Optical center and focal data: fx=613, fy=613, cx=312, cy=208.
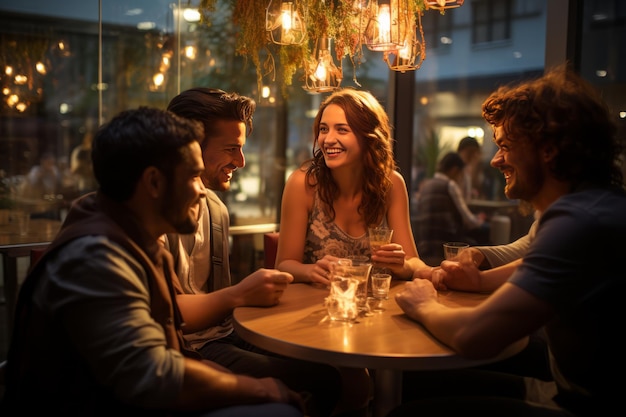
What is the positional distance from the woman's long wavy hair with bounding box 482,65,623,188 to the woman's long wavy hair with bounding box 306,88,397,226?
1.16m

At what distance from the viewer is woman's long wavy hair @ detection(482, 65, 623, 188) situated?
1714 mm

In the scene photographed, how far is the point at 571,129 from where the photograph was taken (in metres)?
1.72

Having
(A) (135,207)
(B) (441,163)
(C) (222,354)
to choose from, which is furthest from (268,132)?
(A) (135,207)

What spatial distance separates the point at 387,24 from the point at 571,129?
127 cm

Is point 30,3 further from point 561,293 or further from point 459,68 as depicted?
point 459,68

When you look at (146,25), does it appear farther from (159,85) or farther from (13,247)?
(13,247)

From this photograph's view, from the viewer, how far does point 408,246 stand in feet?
9.55

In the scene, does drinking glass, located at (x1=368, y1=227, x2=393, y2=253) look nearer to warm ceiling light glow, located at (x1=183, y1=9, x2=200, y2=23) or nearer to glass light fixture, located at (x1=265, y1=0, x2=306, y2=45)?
glass light fixture, located at (x1=265, y1=0, x2=306, y2=45)

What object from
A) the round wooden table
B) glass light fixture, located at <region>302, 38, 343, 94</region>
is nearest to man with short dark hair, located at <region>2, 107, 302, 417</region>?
the round wooden table

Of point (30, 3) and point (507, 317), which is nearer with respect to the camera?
point (507, 317)

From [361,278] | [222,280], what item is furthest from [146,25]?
[361,278]

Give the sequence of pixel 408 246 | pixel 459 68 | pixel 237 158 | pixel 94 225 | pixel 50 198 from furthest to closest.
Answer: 1. pixel 459 68
2. pixel 50 198
3. pixel 408 246
4. pixel 237 158
5. pixel 94 225

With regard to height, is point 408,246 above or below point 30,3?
below

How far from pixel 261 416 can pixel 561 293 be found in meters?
0.82
